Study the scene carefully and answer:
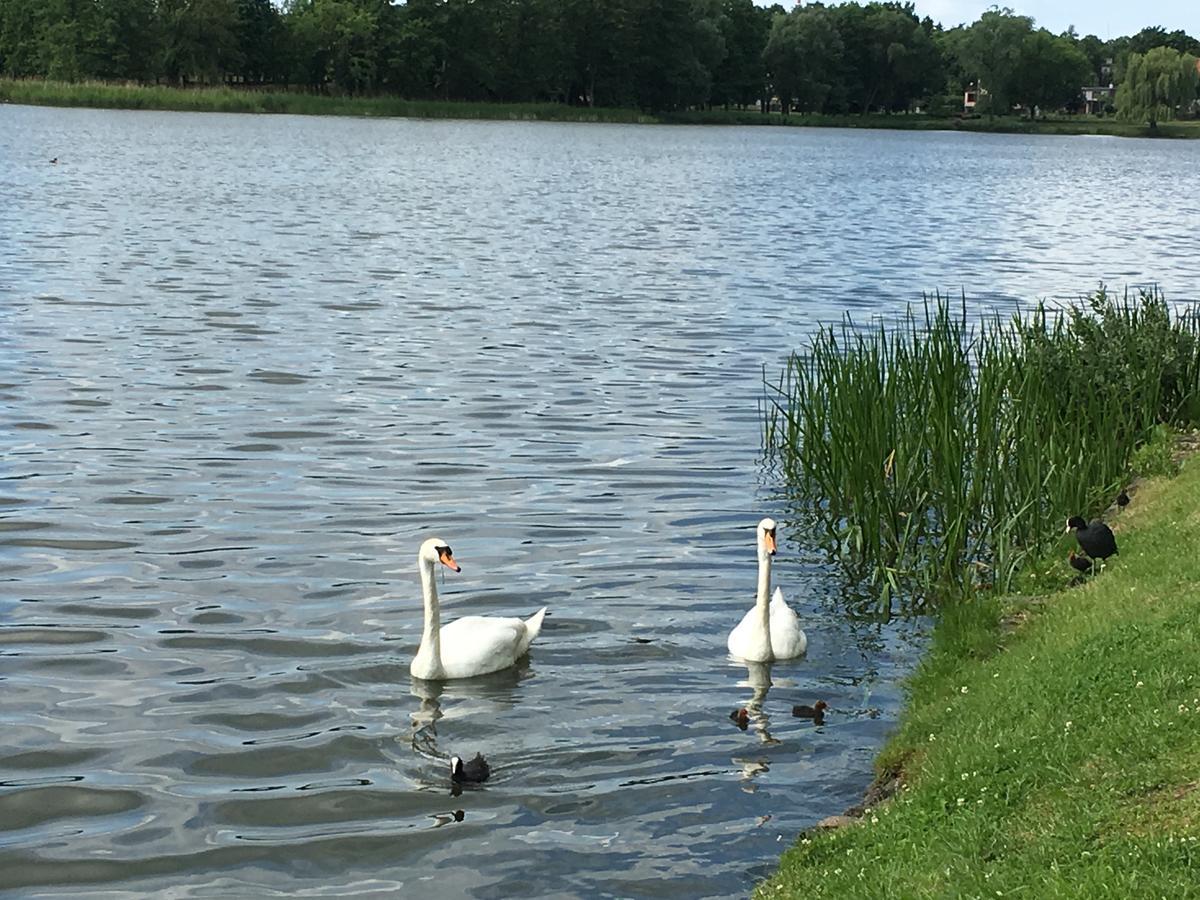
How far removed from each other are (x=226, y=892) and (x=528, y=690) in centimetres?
309

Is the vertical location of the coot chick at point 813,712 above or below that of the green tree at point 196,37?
below

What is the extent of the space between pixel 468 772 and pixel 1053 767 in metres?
3.30

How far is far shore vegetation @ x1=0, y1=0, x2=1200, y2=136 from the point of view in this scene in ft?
385

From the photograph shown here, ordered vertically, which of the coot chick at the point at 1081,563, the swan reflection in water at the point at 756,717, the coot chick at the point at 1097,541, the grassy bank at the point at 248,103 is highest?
the grassy bank at the point at 248,103

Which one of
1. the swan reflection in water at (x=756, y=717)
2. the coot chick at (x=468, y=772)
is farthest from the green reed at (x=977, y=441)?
the coot chick at (x=468, y=772)

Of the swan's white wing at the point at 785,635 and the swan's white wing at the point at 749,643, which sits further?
the swan's white wing at the point at 785,635

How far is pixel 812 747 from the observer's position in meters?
9.63

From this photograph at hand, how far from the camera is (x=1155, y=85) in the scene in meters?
129

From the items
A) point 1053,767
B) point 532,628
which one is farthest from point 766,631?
point 1053,767

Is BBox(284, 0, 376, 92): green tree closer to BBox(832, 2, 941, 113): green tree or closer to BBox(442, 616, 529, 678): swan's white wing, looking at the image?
BBox(832, 2, 941, 113): green tree

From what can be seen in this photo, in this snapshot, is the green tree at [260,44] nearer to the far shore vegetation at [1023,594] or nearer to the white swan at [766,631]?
the far shore vegetation at [1023,594]

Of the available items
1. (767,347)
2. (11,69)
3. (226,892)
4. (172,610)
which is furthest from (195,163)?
(11,69)

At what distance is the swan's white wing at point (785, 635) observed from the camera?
1105cm

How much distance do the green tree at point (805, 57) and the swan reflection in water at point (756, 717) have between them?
153 metres
